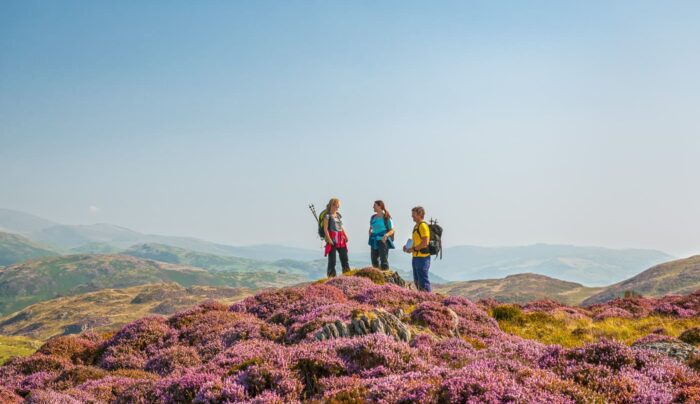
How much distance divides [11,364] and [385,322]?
39.0 feet

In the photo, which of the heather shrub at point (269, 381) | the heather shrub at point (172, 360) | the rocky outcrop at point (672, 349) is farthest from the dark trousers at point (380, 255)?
the heather shrub at point (269, 381)

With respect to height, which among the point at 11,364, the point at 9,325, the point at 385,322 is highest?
the point at 385,322

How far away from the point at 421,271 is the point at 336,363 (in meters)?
13.2

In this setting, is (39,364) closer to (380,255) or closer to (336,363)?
(336,363)

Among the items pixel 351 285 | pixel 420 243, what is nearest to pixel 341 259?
pixel 351 285

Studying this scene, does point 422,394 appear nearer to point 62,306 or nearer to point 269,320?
point 269,320

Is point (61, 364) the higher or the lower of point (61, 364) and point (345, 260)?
the lower

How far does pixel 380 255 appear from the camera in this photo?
24.9 m

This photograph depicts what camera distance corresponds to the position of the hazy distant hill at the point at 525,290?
111 meters

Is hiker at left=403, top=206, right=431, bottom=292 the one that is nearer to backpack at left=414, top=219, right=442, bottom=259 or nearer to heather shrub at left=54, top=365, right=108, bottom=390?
backpack at left=414, top=219, right=442, bottom=259

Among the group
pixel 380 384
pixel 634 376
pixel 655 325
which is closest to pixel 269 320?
pixel 380 384

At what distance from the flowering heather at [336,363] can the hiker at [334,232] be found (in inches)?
203

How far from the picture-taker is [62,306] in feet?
643

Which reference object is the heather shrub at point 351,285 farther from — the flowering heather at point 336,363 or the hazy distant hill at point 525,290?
the hazy distant hill at point 525,290
